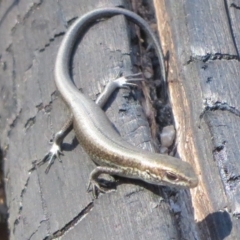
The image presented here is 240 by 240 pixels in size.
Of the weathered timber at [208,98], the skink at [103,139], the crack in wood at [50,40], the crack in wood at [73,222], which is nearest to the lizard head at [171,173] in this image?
the skink at [103,139]

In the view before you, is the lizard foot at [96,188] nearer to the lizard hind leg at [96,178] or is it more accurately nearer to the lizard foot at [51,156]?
the lizard hind leg at [96,178]

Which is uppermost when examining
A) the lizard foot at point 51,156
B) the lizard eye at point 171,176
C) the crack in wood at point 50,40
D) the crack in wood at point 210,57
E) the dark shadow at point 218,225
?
the crack in wood at point 50,40

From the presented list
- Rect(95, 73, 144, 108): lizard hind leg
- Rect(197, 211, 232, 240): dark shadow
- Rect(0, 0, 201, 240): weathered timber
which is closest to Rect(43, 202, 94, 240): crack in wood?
Rect(0, 0, 201, 240): weathered timber

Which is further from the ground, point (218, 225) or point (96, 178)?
point (96, 178)

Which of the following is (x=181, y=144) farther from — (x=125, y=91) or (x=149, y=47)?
(x=149, y=47)

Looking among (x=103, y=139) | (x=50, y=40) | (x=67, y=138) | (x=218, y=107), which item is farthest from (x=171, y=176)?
(x=50, y=40)

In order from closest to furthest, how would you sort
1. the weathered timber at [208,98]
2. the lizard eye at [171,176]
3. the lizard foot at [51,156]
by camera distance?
the weathered timber at [208,98]
the lizard eye at [171,176]
the lizard foot at [51,156]

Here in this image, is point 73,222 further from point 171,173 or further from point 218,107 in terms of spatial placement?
point 218,107
